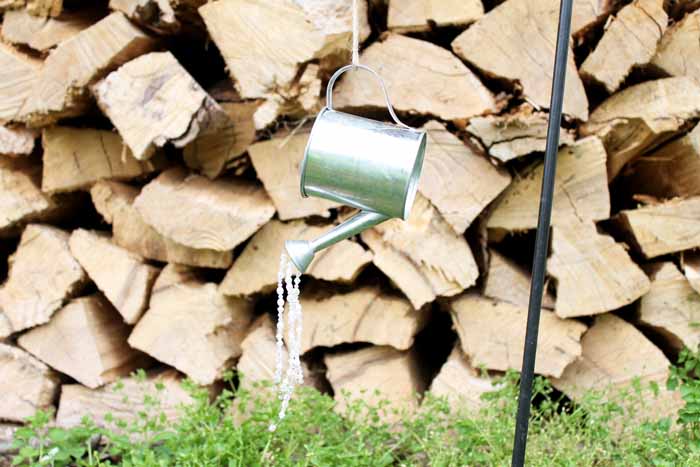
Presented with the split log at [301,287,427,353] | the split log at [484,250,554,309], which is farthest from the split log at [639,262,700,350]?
the split log at [301,287,427,353]

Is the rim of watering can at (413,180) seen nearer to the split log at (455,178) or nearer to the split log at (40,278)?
the split log at (455,178)

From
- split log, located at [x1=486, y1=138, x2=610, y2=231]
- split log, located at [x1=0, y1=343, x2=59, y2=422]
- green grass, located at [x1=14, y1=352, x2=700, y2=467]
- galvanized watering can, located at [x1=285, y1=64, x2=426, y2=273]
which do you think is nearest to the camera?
galvanized watering can, located at [x1=285, y1=64, x2=426, y2=273]

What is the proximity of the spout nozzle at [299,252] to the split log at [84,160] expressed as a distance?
36.7 inches

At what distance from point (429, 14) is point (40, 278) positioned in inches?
49.5

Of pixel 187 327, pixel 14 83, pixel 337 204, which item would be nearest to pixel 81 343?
pixel 187 327

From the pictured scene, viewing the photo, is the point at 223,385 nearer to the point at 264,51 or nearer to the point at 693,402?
the point at 264,51

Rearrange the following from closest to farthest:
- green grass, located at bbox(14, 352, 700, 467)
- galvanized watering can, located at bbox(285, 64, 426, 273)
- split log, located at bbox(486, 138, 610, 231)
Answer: galvanized watering can, located at bbox(285, 64, 426, 273) < green grass, located at bbox(14, 352, 700, 467) < split log, located at bbox(486, 138, 610, 231)

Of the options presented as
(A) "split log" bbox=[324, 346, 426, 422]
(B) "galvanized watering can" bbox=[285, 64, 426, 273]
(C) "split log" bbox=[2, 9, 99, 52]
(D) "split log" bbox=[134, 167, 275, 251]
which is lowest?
Result: (A) "split log" bbox=[324, 346, 426, 422]

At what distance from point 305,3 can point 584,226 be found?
83cm

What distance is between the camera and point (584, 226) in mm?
1527

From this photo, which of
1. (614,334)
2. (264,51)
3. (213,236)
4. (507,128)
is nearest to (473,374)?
(614,334)

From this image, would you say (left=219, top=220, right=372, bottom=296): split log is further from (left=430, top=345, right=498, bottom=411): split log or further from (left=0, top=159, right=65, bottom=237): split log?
(left=0, top=159, right=65, bottom=237): split log

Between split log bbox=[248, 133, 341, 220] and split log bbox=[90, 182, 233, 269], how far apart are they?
0.78ft

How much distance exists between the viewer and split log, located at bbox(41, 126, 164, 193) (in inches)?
68.7
